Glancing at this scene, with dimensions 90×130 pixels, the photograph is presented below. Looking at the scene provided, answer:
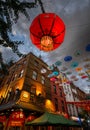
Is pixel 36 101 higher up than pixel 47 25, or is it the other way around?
pixel 47 25

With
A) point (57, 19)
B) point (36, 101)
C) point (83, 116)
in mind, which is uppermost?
point (57, 19)

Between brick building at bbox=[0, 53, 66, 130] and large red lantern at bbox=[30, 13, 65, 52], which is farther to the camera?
brick building at bbox=[0, 53, 66, 130]

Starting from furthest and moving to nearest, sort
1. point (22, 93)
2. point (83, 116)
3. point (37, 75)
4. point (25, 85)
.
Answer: point (83, 116) < point (37, 75) < point (25, 85) < point (22, 93)

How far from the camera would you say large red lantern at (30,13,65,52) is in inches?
147

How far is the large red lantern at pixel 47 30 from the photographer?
374cm

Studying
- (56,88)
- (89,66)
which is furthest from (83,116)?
(89,66)

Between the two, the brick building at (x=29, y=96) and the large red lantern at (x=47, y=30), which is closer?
the large red lantern at (x=47, y=30)

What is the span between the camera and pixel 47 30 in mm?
3846

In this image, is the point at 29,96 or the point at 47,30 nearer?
the point at 47,30

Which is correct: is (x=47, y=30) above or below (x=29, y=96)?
above

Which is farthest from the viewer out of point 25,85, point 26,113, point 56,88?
Answer: point 56,88

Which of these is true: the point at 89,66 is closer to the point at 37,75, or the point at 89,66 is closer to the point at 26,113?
the point at 26,113

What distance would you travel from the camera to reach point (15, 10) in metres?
3.84

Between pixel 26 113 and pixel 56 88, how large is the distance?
1104 centimetres
